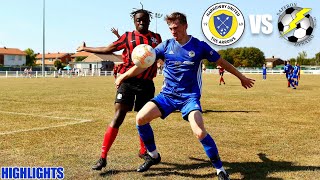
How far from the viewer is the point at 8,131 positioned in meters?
9.05

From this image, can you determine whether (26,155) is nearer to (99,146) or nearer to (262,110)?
(99,146)

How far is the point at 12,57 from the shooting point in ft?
426

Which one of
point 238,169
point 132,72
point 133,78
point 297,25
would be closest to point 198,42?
point 132,72

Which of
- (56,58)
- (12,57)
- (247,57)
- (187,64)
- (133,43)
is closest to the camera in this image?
(187,64)

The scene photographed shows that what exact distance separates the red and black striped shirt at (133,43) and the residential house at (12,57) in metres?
131

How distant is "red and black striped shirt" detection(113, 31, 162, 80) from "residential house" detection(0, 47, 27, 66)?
131 meters

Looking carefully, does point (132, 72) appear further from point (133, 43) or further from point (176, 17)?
point (176, 17)

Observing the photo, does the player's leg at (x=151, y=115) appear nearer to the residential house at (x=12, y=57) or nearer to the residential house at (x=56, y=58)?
the residential house at (x=12, y=57)

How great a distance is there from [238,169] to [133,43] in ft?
8.58

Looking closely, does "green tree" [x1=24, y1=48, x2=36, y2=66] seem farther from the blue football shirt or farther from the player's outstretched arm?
the player's outstretched arm

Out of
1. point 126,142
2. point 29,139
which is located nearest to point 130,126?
point 126,142

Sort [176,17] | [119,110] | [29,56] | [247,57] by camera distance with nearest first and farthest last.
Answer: [176,17] → [119,110] → [29,56] → [247,57]

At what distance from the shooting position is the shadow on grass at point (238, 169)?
5609 mm

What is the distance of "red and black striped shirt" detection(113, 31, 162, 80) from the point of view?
248 inches
